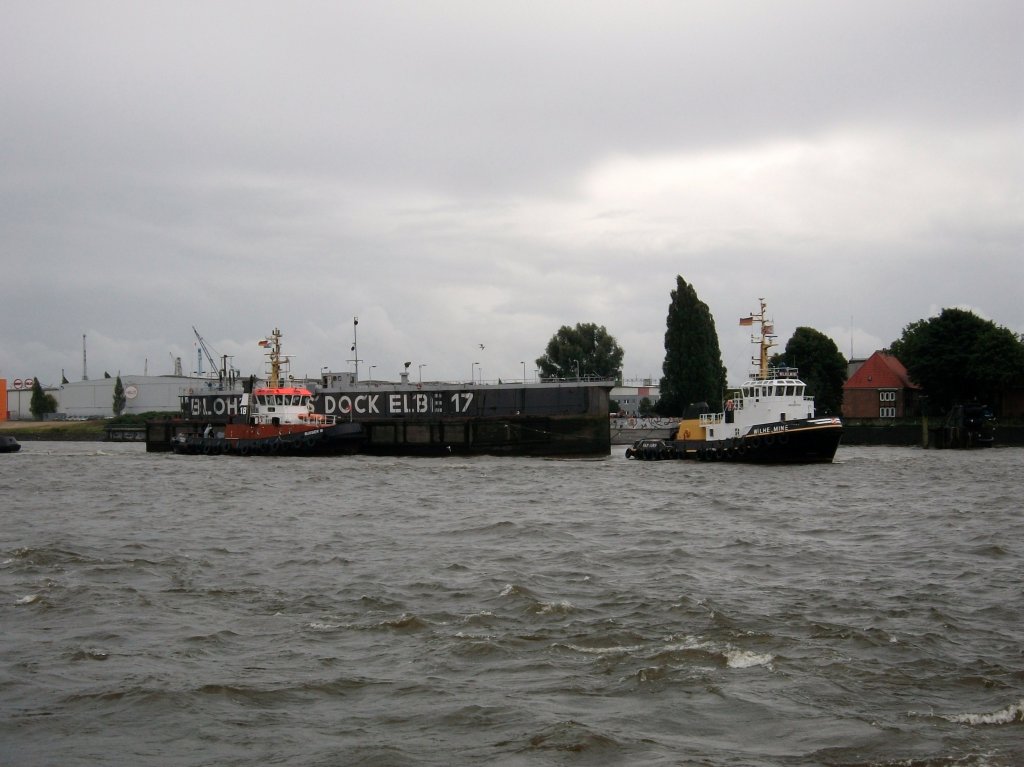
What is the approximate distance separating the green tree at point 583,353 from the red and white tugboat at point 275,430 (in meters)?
42.9

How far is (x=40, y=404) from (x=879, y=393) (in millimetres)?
96797

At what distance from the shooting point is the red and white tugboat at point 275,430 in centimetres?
4678

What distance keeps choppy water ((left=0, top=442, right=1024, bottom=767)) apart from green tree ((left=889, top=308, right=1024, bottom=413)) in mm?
49328

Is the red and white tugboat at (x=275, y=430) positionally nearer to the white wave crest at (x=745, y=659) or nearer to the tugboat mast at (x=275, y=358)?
the tugboat mast at (x=275, y=358)

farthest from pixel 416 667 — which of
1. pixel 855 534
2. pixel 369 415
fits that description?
pixel 369 415

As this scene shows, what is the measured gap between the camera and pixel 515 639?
389 inches

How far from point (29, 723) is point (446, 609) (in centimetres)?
476

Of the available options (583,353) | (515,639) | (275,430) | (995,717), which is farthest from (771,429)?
(583,353)

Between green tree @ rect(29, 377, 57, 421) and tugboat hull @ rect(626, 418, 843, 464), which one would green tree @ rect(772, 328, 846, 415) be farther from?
green tree @ rect(29, 377, 57, 421)

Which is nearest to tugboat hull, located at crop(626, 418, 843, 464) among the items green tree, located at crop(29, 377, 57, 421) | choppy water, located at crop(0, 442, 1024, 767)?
choppy water, located at crop(0, 442, 1024, 767)

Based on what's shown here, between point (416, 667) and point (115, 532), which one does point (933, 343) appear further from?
point (416, 667)

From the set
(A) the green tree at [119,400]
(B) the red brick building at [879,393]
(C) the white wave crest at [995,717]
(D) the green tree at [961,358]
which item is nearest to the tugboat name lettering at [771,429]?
(C) the white wave crest at [995,717]

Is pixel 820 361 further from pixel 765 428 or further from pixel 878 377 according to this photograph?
pixel 765 428

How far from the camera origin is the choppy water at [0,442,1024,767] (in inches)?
279
